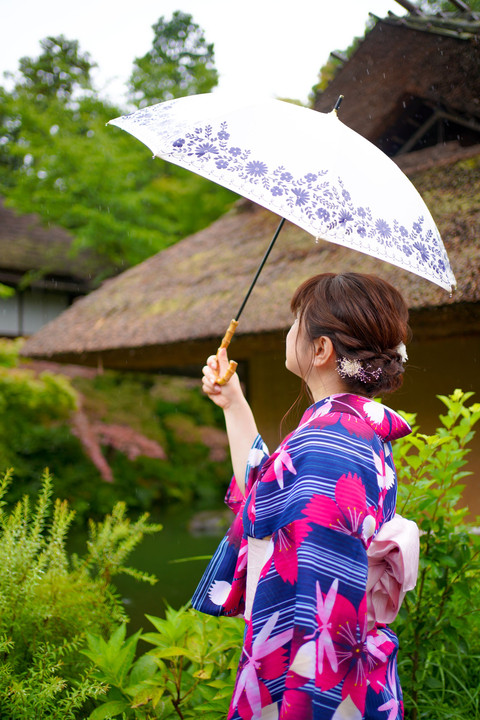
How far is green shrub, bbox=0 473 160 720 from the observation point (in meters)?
1.60

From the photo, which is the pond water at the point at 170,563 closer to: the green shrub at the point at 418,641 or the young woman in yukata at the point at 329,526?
the green shrub at the point at 418,641

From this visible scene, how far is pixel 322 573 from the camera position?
Result: 1152 millimetres

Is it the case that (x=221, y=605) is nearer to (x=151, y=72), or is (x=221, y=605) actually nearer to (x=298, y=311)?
(x=298, y=311)

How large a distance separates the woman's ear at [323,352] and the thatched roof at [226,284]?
1721 millimetres

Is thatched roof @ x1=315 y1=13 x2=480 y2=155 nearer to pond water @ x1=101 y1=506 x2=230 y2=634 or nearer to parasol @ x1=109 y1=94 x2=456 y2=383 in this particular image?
parasol @ x1=109 y1=94 x2=456 y2=383

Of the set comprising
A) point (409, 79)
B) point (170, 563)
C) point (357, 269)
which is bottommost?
point (170, 563)

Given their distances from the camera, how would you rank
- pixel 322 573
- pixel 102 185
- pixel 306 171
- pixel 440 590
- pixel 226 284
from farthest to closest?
1. pixel 102 185
2. pixel 226 284
3. pixel 440 590
4. pixel 306 171
5. pixel 322 573

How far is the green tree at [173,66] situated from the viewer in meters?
12.0

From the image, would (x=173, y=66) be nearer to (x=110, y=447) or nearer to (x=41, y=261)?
(x=41, y=261)

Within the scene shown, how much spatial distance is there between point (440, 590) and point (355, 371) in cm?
127

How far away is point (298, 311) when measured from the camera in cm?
150

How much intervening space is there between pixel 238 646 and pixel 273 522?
0.82 meters

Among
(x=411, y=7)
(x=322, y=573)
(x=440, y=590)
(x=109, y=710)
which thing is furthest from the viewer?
(x=411, y=7)

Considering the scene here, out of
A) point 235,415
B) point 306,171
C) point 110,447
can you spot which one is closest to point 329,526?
point 235,415
